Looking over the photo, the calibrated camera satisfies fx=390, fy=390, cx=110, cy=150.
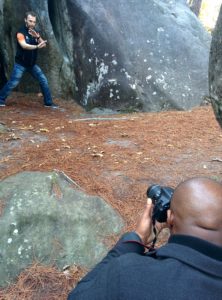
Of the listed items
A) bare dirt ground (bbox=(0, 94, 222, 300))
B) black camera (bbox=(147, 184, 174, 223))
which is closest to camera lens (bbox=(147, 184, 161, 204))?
black camera (bbox=(147, 184, 174, 223))

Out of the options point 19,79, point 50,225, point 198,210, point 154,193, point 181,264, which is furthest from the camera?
point 19,79

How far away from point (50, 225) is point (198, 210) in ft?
8.16

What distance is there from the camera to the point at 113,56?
31.5ft

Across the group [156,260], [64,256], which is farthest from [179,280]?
[64,256]

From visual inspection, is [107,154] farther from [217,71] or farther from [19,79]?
[19,79]

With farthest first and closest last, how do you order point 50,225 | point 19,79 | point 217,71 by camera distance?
point 19,79
point 50,225
point 217,71

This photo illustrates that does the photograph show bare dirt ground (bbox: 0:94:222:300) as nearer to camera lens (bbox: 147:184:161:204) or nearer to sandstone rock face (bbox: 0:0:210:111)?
sandstone rock face (bbox: 0:0:210:111)

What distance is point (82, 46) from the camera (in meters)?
9.70

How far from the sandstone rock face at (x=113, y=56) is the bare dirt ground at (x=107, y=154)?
1.09m

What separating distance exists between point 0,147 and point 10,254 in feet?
8.10

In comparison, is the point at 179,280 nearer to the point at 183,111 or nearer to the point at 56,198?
the point at 56,198

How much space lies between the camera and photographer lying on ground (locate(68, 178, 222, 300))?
5.24ft

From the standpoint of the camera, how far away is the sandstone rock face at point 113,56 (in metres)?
9.52

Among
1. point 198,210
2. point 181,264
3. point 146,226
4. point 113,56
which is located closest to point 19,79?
point 113,56
